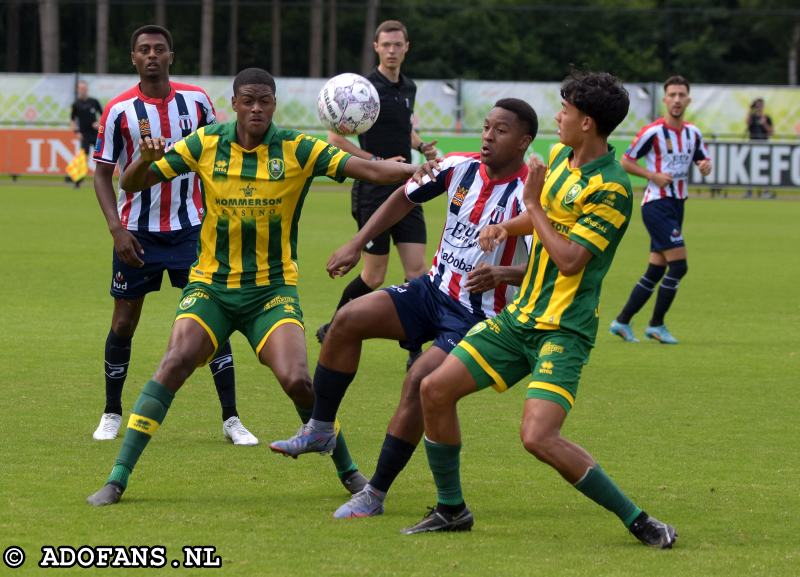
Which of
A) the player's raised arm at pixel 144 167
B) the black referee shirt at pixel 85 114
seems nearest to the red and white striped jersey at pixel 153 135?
the player's raised arm at pixel 144 167

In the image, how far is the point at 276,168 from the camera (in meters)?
6.73

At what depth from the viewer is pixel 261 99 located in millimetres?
6652

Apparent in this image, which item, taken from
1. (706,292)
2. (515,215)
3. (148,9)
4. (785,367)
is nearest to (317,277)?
(706,292)

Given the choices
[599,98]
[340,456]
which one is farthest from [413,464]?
[599,98]

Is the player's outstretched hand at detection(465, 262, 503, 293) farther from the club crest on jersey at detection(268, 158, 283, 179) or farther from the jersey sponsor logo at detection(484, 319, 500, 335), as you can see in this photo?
the club crest on jersey at detection(268, 158, 283, 179)

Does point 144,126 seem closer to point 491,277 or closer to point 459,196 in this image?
point 459,196

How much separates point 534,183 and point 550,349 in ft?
2.21

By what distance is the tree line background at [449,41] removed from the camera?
5216 centimetres

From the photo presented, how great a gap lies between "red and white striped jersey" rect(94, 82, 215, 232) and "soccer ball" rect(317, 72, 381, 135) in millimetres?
713

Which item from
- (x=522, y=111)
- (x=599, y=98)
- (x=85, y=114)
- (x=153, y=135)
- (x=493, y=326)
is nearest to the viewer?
(x=599, y=98)

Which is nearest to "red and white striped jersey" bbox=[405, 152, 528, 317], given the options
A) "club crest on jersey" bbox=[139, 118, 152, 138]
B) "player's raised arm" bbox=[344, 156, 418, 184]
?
"player's raised arm" bbox=[344, 156, 418, 184]

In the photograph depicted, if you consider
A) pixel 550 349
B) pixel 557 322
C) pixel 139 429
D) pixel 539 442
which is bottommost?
pixel 139 429

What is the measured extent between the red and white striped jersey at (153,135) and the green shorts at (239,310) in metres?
1.32

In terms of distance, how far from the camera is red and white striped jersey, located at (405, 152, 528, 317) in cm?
648
